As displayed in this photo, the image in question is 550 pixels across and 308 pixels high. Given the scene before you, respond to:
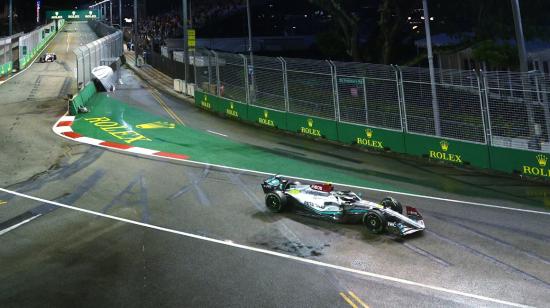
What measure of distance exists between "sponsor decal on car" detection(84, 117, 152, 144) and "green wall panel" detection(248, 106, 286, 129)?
18.6 feet

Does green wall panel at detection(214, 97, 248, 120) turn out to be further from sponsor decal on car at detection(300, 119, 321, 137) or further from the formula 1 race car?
the formula 1 race car

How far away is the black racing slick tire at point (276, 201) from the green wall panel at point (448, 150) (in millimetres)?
7453

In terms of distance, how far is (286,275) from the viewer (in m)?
8.24

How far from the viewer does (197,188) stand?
13.7m

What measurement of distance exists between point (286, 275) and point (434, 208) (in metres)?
5.13

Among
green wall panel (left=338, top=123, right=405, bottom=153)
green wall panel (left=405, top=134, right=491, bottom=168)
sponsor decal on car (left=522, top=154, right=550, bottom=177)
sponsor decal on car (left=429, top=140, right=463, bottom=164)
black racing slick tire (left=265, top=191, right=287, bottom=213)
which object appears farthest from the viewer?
green wall panel (left=338, top=123, right=405, bottom=153)

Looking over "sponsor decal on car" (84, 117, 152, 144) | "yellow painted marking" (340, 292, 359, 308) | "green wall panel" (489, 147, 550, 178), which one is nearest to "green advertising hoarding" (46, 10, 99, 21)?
"sponsor decal on car" (84, 117, 152, 144)

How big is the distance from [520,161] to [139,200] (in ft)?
35.4

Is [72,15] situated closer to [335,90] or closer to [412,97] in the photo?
[335,90]

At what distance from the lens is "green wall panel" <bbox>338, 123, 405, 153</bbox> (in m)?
18.0

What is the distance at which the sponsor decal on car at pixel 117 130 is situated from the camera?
20.9 m

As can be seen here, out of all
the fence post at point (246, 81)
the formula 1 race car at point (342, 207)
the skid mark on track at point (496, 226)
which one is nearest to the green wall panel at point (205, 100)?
the fence post at point (246, 81)

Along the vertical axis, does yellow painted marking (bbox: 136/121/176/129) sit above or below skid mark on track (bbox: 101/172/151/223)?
above

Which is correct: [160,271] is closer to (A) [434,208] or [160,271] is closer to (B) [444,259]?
(B) [444,259]
